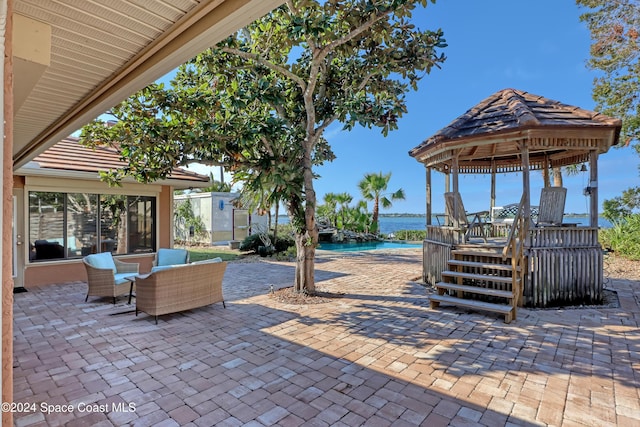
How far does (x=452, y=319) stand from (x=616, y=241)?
11528 mm

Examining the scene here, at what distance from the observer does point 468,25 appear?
15375 mm

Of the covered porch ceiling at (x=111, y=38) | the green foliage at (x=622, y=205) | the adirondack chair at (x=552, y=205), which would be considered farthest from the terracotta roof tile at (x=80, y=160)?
the green foliage at (x=622, y=205)

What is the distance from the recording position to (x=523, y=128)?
243 inches

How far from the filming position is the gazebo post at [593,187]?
6.65 meters

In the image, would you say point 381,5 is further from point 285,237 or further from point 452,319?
point 285,237

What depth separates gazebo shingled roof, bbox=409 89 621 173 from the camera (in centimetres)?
620

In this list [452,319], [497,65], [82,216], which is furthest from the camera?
[497,65]

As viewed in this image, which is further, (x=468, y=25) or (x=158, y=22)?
(x=468, y=25)

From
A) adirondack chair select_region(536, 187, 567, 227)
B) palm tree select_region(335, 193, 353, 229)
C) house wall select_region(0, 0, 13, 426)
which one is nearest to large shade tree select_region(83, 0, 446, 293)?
house wall select_region(0, 0, 13, 426)

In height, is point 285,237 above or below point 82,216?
below

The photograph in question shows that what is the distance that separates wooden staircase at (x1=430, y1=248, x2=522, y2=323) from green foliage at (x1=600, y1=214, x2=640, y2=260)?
8763 millimetres

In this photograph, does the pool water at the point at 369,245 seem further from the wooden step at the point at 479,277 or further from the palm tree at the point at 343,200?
the wooden step at the point at 479,277

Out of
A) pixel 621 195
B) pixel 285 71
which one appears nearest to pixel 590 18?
pixel 621 195

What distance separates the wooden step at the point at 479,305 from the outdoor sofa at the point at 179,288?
163 inches
